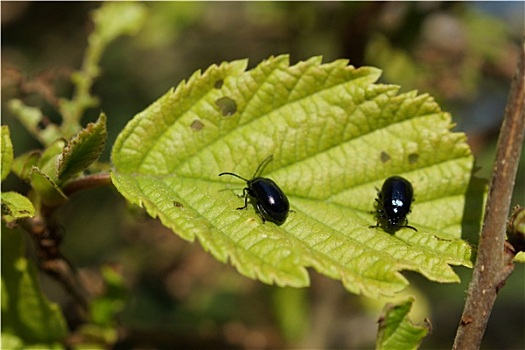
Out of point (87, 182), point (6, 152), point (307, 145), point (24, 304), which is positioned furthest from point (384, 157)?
point (24, 304)

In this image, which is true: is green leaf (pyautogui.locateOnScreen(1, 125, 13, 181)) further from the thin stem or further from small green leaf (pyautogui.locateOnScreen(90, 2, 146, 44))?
small green leaf (pyautogui.locateOnScreen(90, 2, 146, 44))

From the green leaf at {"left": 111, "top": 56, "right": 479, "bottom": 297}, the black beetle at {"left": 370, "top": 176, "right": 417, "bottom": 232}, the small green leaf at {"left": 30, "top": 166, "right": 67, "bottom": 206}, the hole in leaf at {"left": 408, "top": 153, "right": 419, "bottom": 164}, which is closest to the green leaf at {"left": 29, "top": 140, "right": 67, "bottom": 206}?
the small green leaf at {"left": 30, "top": 166, "right": 67, "bottom": 206}

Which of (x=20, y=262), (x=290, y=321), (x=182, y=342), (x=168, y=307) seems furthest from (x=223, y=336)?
(x=20, y=262)

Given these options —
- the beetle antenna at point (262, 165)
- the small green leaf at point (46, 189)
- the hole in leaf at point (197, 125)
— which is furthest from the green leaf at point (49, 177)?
the beetle antenna at point (262, 165)

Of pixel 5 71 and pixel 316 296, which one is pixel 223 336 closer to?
pixel 316 296

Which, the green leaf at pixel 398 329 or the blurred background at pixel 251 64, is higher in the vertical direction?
the blurred background at pixel 251 64

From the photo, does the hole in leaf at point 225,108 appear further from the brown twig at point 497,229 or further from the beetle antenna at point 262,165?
the brown twig at point 497,229
